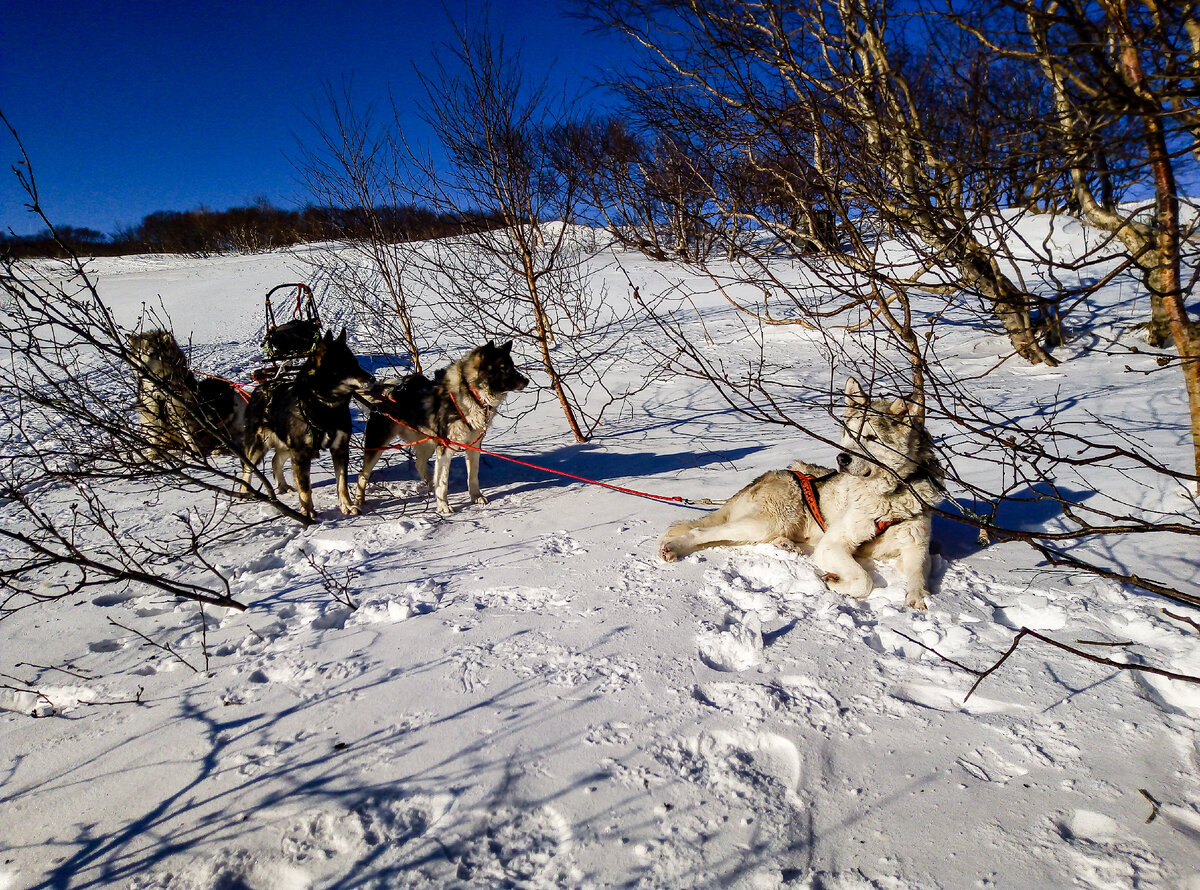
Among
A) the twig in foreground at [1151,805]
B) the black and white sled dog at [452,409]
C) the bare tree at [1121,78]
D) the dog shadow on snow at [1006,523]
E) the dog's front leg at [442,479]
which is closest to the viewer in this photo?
the bare tree at [1121,78]

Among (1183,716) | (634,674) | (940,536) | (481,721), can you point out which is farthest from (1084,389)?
(481,721)

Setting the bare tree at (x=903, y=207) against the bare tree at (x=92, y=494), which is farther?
the bare tree at (x=92, y=494)

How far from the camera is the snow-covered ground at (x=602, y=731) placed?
6.45ft

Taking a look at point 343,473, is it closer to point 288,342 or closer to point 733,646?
point 288,342

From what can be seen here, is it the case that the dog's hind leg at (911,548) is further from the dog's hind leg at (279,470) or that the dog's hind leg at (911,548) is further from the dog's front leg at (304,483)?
the dog's hind leg at (279,470)

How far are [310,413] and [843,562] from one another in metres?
4.36

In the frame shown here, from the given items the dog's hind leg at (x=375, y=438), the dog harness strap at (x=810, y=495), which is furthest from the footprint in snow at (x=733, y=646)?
the dog's hind leg at (x=375, y=438)

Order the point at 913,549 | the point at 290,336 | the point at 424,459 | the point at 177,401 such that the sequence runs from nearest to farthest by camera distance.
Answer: the point at 913,549, the point at 177,401, the point at 424,459, the point at 290,336

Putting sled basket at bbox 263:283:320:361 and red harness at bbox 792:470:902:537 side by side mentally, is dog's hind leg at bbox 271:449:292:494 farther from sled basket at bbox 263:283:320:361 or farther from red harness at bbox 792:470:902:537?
red harness at bbox 792:470:902:537

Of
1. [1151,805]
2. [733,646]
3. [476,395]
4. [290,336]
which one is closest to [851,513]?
[733,646]

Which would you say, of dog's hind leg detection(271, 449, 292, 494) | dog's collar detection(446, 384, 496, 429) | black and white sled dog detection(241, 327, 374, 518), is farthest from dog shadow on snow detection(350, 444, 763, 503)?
black and white sled dog detection(241, 327, 374, 518)

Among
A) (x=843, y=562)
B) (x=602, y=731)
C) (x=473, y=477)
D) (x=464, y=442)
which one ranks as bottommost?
(x=602, y=731)

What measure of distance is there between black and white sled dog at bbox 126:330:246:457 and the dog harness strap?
4043 mm

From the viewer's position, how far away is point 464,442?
5.48 m
